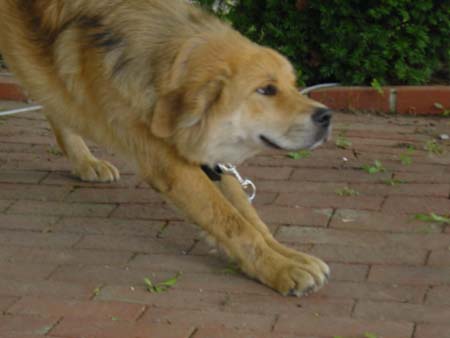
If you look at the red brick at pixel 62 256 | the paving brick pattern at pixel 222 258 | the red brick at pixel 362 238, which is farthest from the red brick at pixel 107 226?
the red brick at pixel 362 238

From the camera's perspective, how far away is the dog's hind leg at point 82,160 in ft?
17.6

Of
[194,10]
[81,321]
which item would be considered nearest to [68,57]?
[194,10]

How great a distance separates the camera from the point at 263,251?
4.14m

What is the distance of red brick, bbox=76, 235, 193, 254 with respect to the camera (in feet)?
14.6

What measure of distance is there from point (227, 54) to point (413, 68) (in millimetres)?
2650

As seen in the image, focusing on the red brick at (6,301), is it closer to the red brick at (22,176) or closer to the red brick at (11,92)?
the red brick at (22,176)

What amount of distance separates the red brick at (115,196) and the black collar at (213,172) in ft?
1.67

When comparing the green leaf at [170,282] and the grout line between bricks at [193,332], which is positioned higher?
the grout line between bricks at [193,332]

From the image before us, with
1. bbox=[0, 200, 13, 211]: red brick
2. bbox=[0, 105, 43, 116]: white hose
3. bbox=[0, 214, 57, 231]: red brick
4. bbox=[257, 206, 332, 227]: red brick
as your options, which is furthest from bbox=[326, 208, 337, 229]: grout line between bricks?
bbox=[0, 105, 43, 116]: white hose

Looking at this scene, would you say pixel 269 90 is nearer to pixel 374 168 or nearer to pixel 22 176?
pixel 374 168

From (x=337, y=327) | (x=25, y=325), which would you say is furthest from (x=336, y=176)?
(x=25, y=325)

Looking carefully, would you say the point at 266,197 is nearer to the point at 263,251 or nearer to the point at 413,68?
the point at 263,251

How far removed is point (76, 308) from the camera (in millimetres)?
3812

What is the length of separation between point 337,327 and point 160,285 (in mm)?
802
